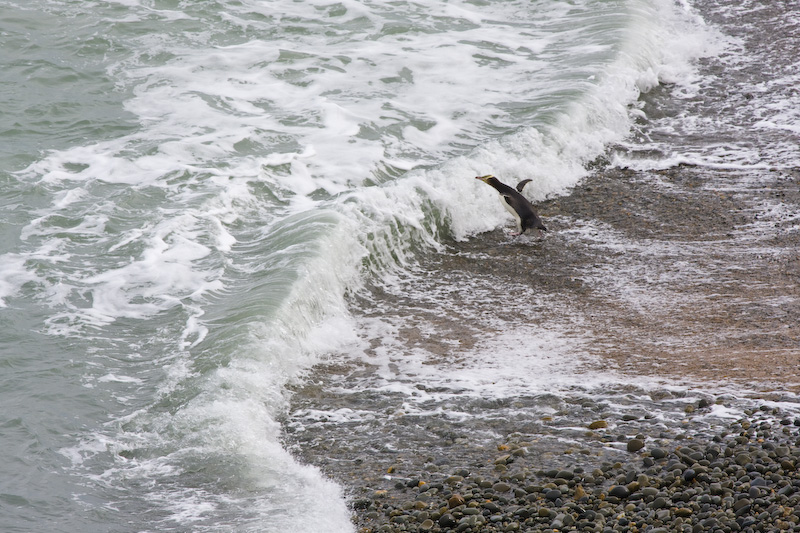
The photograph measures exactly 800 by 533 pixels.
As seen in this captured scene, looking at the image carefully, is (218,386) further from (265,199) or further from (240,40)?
(240,40)

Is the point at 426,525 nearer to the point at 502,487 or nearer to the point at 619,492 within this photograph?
the point at 502,487

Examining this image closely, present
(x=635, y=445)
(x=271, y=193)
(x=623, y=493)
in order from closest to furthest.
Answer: (x=623, y=493)
(x=635, y=445)
(x=271, y=193)

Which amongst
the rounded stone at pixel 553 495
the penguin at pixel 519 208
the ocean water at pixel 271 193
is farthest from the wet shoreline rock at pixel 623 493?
the penguin at pixel 519 208

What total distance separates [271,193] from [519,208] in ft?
9.68

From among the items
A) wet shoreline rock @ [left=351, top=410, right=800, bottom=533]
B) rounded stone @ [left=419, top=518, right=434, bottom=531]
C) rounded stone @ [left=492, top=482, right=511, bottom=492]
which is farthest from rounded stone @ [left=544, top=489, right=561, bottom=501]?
rounded stone @ [left=419, top=518, right=434, bottom=531]

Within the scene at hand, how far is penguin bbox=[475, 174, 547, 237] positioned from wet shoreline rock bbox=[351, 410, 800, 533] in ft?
13.1

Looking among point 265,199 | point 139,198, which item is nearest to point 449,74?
point 265,199

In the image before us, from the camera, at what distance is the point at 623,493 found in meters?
4.70

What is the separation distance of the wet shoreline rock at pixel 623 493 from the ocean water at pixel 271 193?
55 cm

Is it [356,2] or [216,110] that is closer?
[216,110]

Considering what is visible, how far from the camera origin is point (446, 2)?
16703 mm

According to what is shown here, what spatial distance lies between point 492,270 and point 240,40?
25.7 ft

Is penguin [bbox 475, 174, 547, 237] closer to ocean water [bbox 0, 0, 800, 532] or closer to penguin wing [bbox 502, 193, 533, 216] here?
penguin wing [bbox 502, 193, 533, 216]

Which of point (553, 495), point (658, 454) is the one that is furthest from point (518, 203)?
point (553, 495)
